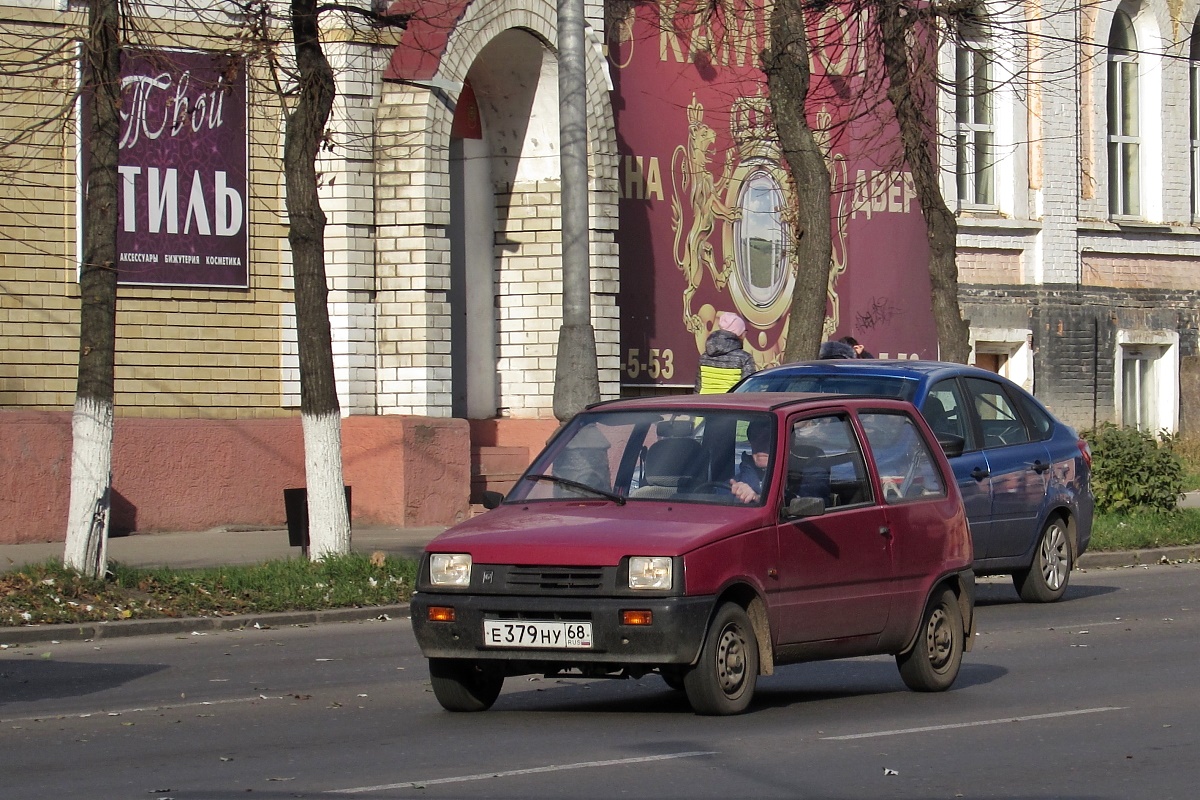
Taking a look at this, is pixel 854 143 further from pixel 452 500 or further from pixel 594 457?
pixel 594 457

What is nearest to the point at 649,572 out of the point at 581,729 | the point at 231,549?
the point at 581,729

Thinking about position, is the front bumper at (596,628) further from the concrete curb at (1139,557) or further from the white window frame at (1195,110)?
the white window frame at (1195,110)

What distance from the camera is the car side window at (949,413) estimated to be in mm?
14383

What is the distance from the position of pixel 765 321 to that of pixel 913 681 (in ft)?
55.2

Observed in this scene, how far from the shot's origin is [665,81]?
83.6ft

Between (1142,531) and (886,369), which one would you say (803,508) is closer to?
(886,369)

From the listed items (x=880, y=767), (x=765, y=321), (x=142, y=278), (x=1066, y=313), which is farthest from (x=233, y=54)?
(x=1066, y=313)

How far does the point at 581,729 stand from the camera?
349 inches

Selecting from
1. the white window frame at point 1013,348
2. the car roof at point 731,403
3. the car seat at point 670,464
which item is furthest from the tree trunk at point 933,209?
the car seat at point 670,464

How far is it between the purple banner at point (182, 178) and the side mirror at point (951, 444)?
8.72 m

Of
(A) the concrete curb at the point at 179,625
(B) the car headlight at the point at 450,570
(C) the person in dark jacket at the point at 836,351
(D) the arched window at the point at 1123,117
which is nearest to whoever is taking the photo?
(B) the car headlight at the point at 450,570

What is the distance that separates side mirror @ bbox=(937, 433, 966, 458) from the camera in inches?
560

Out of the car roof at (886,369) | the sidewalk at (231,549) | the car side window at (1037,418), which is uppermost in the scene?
the car roof at (886,369)

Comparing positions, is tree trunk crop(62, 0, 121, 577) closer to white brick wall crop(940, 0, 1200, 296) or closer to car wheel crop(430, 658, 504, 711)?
car wheel crop(430, 658, 504, 711)
